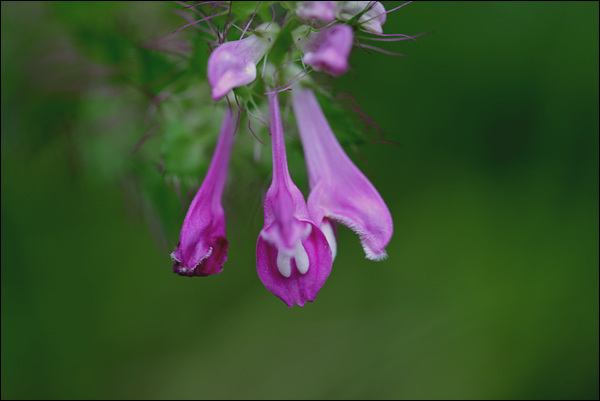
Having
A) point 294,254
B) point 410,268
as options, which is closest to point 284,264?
point 294,254

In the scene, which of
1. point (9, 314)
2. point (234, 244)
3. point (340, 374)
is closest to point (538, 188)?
point (340, 374)

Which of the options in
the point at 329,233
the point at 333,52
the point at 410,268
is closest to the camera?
the point at 333,52

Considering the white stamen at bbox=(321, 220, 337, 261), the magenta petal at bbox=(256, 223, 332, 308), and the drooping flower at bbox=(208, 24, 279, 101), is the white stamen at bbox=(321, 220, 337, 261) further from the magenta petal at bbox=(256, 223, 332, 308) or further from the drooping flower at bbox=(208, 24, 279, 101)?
the drooping flower at bbox=(208, 24, 279, 101)

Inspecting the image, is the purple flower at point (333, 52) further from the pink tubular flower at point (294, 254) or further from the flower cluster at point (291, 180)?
the pink tubular flower at point (294, 254)

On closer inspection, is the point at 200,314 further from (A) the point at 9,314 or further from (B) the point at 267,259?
(B) the point at 267,259

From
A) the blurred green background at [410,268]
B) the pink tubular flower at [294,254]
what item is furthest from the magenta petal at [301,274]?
the blurred green background at [410,268]

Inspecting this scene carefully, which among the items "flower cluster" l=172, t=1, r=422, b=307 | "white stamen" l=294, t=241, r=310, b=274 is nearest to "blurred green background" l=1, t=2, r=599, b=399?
"flower cluster" l=172, t=1, r=422, b=307

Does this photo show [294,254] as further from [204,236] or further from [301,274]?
[204,236]
